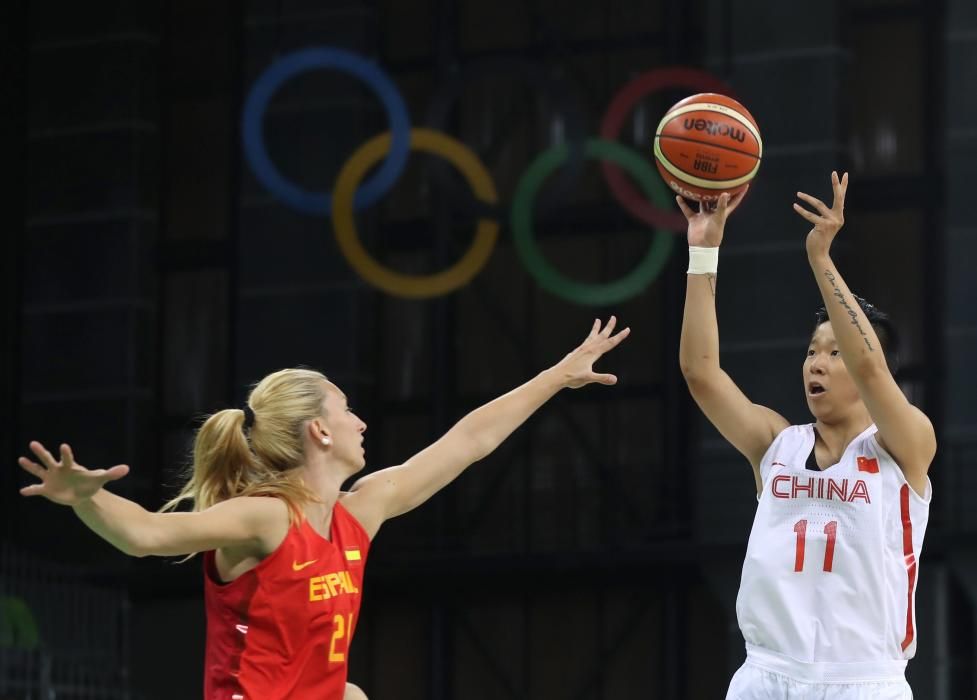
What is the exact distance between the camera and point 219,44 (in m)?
22.9

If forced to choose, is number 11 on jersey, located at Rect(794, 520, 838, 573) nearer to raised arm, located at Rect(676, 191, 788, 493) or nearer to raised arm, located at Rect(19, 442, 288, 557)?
raised arm, located at Rect(676, 191, 788, 493)

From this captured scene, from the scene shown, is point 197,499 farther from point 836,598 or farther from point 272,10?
point 272,10

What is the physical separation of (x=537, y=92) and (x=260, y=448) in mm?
16270

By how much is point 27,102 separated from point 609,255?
25.0 feet

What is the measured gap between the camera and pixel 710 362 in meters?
6.34

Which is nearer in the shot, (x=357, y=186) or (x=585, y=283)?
(x=585, y=283)

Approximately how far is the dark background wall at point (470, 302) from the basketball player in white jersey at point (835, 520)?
12.8 m

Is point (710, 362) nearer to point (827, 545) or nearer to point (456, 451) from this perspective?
point (827, 545)

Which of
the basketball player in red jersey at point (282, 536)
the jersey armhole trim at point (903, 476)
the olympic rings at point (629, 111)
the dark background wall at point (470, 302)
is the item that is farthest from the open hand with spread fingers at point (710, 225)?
the olympic rings at point (629, 111)

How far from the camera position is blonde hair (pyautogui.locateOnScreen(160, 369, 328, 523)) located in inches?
224

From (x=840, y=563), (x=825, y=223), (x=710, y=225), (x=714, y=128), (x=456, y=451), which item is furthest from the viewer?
(x=714, y=128)

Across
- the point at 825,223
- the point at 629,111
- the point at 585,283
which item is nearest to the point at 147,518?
the point at 825,223

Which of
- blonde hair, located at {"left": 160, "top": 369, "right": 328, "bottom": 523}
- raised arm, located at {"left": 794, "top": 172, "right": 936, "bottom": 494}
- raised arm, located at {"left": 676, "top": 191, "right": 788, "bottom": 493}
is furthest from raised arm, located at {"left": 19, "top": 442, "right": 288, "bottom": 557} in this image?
raised arm, located at {"left": 794, "top": 172, "right": 936, "bottom": 494}

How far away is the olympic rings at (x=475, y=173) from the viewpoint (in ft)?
68.2
